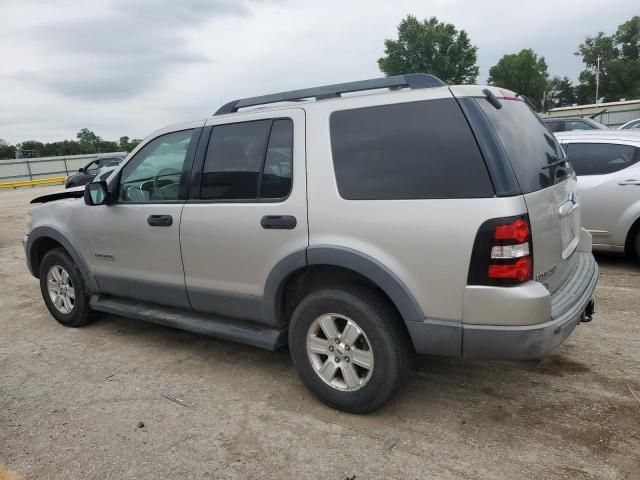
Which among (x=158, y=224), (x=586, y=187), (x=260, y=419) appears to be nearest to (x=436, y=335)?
(x=260, y=419)

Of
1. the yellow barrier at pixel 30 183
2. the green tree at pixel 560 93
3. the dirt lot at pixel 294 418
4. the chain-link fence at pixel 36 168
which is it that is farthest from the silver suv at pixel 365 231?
the green tree at pixel 560 93

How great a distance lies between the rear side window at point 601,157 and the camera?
5824 mm

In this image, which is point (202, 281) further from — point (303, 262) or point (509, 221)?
point (509, 221)

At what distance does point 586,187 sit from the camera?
5852 mm

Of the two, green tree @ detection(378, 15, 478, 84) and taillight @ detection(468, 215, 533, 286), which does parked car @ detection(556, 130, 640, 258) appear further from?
green tree @ detection(378, 15, 478, 84)

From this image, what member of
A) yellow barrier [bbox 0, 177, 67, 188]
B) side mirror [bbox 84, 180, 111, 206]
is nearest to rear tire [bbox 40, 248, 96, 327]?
side mirror [bbox 84, 180, 111, 206]

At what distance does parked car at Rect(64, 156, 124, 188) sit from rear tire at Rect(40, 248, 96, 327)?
50.2ft

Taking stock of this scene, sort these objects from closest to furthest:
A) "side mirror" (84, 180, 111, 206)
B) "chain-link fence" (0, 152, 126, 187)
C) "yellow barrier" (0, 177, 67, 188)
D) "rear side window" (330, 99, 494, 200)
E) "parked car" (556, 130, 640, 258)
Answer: "rear side window" (330, 99, 494, 200) → "side mirror" (84, 180, 111, 206) → "parked car" (556, 130, 640, 258) → "yellow barrier" (0, 177, 67, 188) → "chain-link fence" (0, 152, 126, 187)

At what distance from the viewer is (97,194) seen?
4160 millimetres

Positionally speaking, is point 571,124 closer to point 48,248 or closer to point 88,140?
point 48,248

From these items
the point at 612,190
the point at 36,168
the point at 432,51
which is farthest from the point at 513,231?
the point at 432,51

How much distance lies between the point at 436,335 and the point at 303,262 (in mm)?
878

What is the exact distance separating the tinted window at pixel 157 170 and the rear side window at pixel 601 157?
4.41 metres

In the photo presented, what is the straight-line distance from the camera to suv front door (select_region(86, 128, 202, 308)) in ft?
12.4
